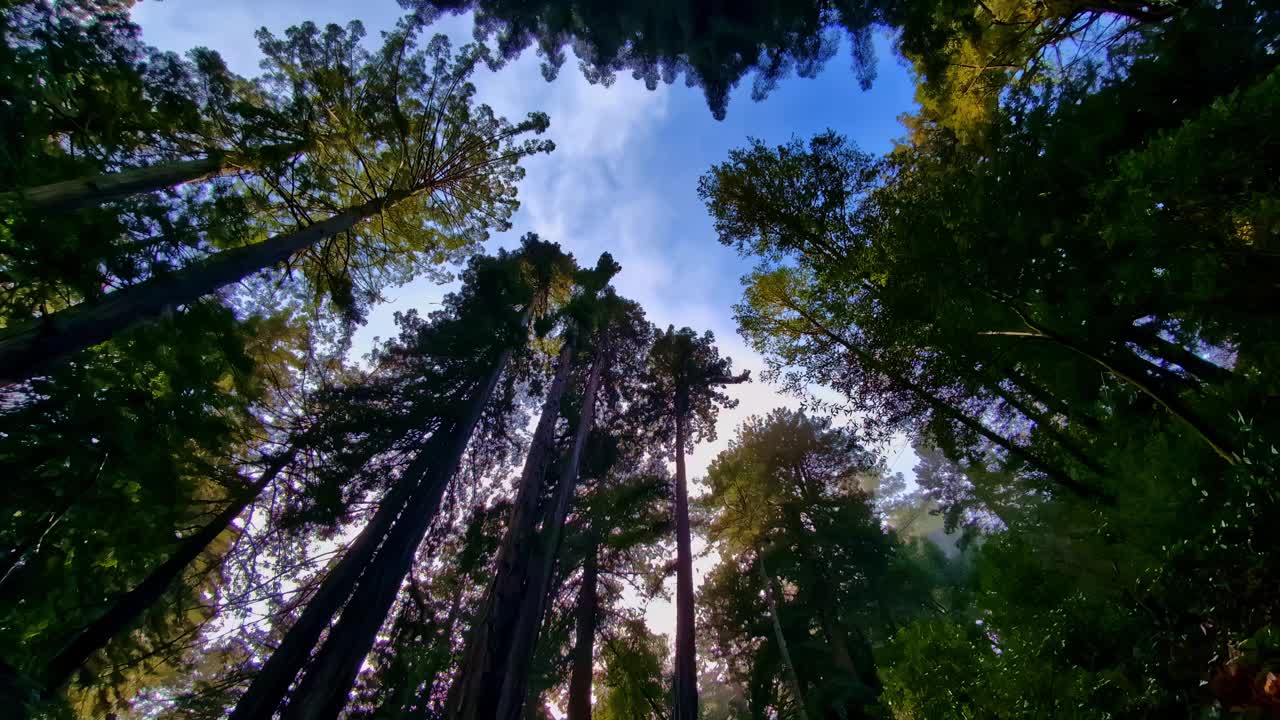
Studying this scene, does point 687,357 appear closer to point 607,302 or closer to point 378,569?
point 607,302

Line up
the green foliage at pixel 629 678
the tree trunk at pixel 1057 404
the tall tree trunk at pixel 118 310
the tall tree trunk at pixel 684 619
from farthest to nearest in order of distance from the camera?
the green foliage at pixel 629 678, the tall tree trunk at pixel 684 619, the tree trunk at pixel 1057 404, the tall tree trunk at pixel 118 310

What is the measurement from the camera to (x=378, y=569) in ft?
18.1

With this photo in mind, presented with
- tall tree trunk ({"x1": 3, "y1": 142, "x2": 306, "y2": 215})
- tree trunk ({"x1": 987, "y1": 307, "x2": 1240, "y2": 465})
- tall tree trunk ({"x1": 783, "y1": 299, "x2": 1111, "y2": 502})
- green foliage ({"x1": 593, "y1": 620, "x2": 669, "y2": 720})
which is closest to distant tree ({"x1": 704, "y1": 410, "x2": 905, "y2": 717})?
green foliage ({"x1": 593, "y1": 620, "x2": 669, "y2": 720})

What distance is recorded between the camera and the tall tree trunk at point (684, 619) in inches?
252

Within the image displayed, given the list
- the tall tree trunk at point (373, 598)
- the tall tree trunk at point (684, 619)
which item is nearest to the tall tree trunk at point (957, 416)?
the tall tree trunk at point (684, 619)

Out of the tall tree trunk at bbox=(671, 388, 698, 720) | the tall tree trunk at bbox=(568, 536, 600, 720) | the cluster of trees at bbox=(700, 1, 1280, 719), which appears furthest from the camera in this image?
the tall tree trunk at bbox=(568, 536, 600, 720)

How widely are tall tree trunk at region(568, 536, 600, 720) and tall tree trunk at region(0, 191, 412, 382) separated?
8.86 metres

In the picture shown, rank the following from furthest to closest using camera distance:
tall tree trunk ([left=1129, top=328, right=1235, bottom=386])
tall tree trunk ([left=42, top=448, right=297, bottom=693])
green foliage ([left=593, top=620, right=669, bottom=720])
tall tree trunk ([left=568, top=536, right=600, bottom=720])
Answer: green foliage ([left=593, top=620, right=669, bottom=720]) < tall tree trunk ([left=568, top=536, right=600, bottom=720]) < tall tree trunk ([left=42, top=448, right=297, bottom=693]) < tall tree trunk ([left=1129, top=328, right=1235, bottom=386])

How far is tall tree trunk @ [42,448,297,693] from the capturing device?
5.70 meters

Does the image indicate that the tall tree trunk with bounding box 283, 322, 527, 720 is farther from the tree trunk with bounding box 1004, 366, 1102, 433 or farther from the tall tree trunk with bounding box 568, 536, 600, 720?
the tree trunk with bounding box 1004, 366, 1102, 433

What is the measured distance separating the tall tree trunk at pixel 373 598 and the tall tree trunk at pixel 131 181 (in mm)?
4877

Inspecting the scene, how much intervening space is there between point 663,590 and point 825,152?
37.8ft

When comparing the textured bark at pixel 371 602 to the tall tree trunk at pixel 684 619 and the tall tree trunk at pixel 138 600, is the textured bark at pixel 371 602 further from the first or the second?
the tall tree trunk at pixel 684 619

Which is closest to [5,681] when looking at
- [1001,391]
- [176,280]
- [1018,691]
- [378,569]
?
[378,569]
